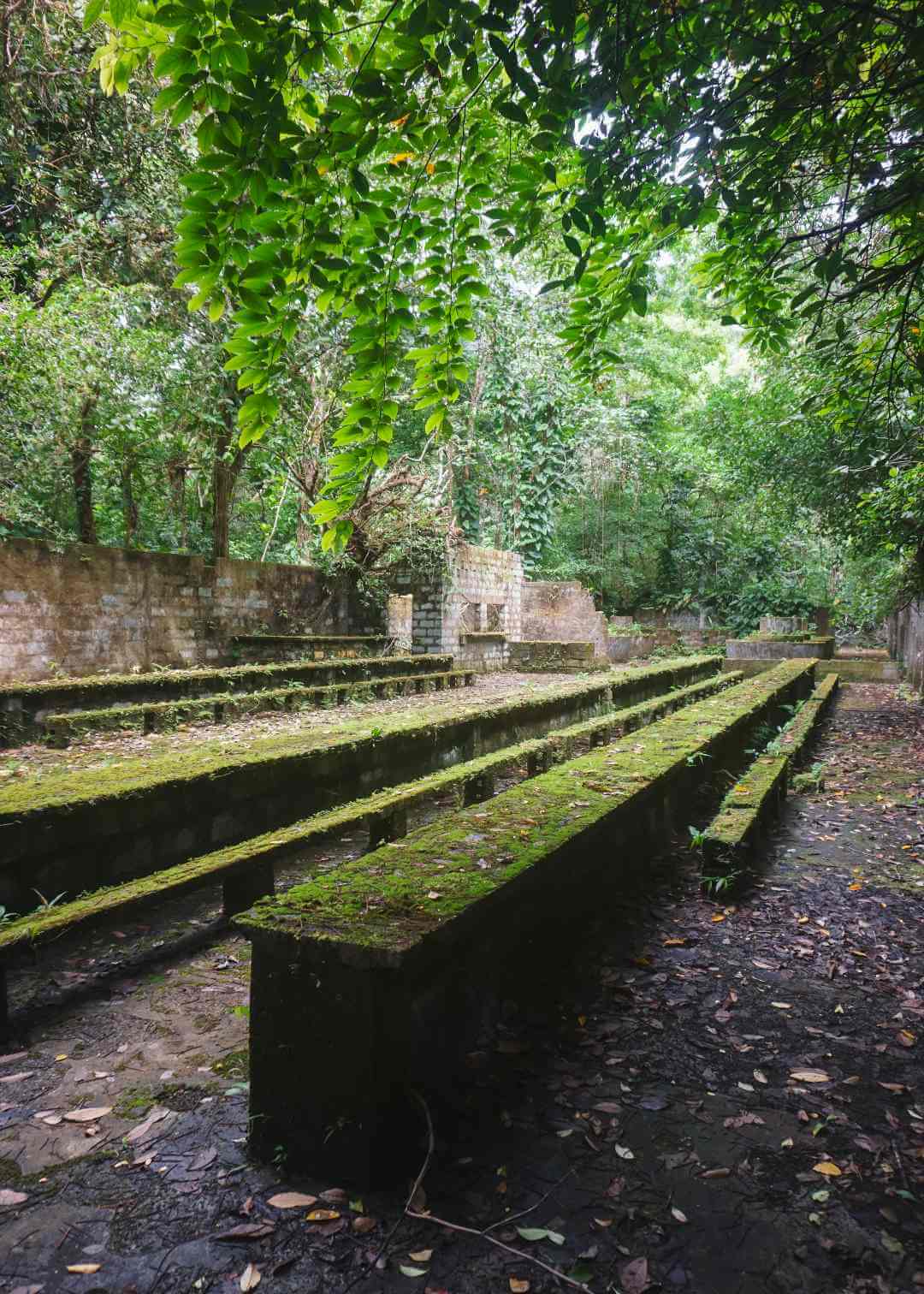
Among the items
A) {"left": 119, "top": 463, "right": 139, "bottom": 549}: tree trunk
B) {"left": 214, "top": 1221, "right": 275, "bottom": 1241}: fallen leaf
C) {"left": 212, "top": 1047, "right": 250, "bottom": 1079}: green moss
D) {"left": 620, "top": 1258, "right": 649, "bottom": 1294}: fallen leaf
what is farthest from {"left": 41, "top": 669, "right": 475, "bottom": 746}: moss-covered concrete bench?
{"left": 620, "top": 1258, "right": 649, "bottom": 1294}: fallen leaf

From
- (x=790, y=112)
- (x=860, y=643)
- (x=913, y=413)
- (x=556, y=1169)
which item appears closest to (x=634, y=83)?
(x=790, y=112)

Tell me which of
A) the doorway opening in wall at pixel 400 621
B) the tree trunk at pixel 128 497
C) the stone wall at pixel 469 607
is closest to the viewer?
the tree trunk at pixel 128 497

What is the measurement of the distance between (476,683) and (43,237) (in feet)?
28.2

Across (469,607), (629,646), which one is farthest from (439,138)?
(629,646)

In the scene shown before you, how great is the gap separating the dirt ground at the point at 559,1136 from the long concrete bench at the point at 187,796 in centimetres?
36

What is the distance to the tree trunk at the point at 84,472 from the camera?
933 centimetres

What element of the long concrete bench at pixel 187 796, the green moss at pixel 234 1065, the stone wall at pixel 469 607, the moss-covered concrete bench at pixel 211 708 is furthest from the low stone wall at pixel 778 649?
the green moss at pixel 234 1065

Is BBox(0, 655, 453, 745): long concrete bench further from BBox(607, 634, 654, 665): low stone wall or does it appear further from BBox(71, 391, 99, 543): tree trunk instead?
BBox(607, 634, 654, 665): low stone wall

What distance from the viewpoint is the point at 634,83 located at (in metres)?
2.83

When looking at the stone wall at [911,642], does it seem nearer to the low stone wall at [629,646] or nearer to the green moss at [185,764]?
the low stone wall at [629,646]

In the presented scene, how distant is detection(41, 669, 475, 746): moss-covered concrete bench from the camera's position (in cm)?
616

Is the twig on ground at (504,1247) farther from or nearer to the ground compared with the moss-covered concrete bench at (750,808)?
nearer to the ground

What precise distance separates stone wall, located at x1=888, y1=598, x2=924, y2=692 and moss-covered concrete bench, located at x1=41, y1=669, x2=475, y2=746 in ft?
26.5

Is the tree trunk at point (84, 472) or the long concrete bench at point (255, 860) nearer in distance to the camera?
the long concrete bench at point (255, 860)
